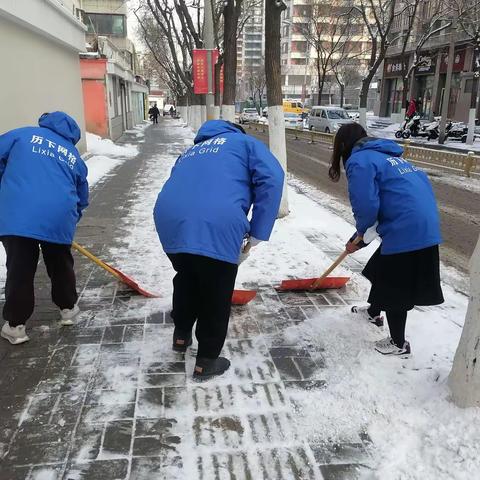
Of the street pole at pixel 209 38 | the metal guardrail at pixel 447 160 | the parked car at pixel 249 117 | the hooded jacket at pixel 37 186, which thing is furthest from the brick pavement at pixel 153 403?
the parked car at pixel 249 117

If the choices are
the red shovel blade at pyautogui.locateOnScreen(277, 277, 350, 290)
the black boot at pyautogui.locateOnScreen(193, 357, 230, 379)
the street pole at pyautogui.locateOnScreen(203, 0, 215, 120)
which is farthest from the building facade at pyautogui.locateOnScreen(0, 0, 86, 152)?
the black boot at pyautogui.locateOnScreen(193, 357, 230, 379)

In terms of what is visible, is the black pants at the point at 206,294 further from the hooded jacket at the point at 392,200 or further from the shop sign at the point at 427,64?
the shop sign at the point at 427,64

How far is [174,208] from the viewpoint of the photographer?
269 centimetres

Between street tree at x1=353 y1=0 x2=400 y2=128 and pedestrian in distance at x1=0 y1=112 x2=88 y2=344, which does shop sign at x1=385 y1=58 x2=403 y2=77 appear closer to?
street tree at x1=353 y1=0 x2=400 y2=128

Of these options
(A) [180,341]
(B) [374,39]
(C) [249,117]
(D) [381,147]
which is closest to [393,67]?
(C) [249,117]

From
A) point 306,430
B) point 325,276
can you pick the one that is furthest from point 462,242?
point 306,430

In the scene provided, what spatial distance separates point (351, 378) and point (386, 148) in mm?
1417

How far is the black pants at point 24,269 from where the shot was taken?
10.5ft

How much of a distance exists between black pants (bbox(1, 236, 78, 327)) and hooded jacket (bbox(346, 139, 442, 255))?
203 cm

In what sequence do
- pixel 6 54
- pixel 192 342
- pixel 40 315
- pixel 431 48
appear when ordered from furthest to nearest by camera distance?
pixel 431 48, pixel 6 54, pixel 40 315, pixel 192 342

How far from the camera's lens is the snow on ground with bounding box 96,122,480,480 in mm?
2328

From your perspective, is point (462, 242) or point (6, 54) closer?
point (462, 242)

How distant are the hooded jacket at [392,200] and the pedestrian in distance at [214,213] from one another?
57 centimetres

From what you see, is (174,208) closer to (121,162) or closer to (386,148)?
(386,148)
